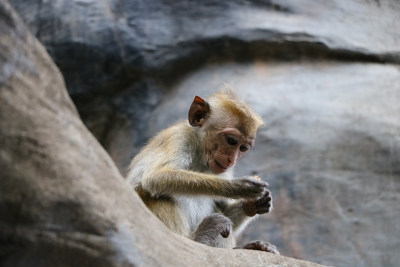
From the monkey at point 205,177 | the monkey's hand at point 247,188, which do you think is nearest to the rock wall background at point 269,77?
the monkey at point 205,177

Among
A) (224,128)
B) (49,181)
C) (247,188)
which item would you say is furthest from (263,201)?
(49,181)

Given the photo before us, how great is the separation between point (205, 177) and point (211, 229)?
0.52 metres

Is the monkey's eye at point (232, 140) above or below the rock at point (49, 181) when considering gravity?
below

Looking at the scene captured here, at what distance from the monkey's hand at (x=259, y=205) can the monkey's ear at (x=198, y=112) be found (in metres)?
1.01

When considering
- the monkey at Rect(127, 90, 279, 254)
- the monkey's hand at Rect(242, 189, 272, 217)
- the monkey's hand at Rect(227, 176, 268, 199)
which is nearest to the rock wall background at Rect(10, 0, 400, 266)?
the monkey at Rect(127, 90, 279, 254)

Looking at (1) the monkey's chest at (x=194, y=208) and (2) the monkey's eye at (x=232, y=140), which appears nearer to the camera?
(1) the monkey's chest at (x=194, y=208)

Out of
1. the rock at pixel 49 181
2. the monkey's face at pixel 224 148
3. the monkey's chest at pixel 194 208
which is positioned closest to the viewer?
the rock at pixel 49 181

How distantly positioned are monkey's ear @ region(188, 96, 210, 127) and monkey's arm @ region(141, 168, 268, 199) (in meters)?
0.81

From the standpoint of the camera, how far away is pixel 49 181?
9.98ft

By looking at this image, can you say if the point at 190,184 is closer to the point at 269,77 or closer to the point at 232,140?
the point at 232,140

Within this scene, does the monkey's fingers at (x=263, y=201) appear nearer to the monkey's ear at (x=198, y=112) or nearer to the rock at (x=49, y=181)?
the monkey's ear at (x=198, y=112)

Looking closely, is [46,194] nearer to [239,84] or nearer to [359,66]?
[239,84]

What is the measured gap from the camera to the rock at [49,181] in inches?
117

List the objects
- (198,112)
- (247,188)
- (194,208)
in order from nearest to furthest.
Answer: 1. (247,188)
2. (194,208)
3. (198,112)
